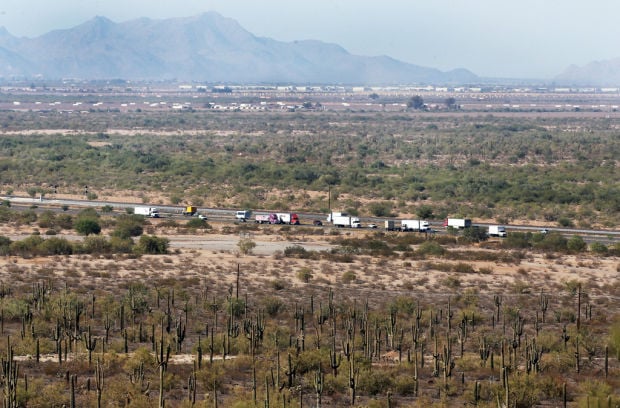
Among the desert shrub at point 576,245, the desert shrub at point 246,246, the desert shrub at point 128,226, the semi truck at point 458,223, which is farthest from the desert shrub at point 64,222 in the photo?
the desert shrub at point 576,245

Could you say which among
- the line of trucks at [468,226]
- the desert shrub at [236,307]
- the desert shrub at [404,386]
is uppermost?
the desert shrub at [404,386]

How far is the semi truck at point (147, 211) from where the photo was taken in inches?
3474

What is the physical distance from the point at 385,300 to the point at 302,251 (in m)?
16.9

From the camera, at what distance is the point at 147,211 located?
88500mm

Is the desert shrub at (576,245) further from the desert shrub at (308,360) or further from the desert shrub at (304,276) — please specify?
the desert shrub at (308,360)

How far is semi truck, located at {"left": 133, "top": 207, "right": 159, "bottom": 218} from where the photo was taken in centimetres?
8825

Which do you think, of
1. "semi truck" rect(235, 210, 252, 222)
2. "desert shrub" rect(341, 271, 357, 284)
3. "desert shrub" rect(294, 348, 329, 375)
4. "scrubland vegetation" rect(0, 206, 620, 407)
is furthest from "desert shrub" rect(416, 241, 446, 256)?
"desert shrub" rect(294, 348, 329, 375)

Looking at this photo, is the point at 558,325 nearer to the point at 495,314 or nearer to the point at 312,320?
the point at 495,314

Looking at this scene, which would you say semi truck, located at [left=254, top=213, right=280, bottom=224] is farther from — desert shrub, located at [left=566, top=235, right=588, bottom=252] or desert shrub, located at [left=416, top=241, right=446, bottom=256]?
desert shrub, located at [left=566, top=235, right=588, bottom=252]

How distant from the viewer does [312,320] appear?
4609cm

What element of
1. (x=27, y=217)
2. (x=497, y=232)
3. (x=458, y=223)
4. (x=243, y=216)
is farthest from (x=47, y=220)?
(x=497, y=232)

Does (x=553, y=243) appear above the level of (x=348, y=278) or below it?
below

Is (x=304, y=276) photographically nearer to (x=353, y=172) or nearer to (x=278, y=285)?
(x=278, y=285)

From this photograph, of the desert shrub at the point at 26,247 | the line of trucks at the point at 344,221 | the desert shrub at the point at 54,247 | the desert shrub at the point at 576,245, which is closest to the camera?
the desert shrub at the point at 26,247
